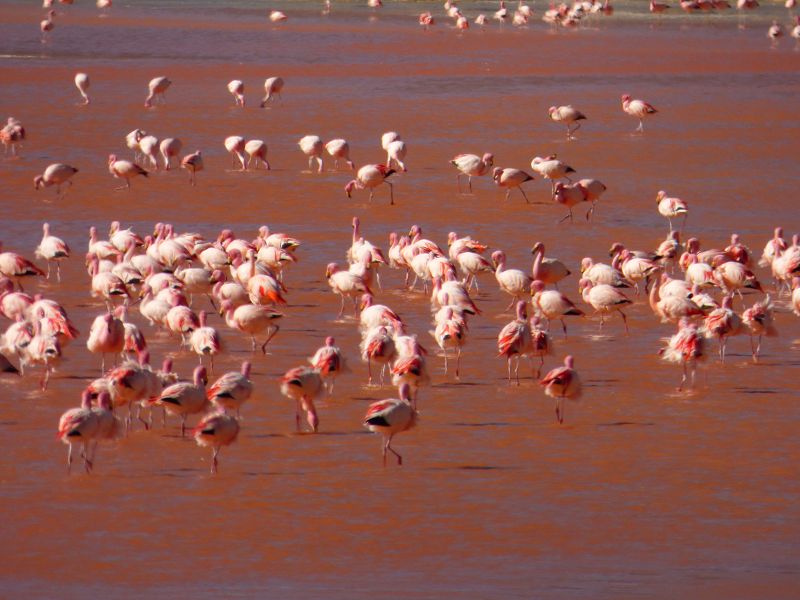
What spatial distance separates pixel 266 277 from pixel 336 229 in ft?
17.0

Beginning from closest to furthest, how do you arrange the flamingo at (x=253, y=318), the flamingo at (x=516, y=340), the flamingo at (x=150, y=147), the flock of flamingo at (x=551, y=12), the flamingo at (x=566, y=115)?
the flamingo at (x=516, y=340)
the flamingo at (x=253, y=318)
the flamingo at (x=150, y=147)
the flamingo at (x=566, y=115)
the flock of flamingo at (x=551, y=12)

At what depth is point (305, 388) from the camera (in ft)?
39.2

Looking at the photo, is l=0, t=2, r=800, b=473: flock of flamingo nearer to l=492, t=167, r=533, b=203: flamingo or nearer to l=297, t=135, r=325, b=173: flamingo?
l=492, t=167, r=533, b=203: flamingo

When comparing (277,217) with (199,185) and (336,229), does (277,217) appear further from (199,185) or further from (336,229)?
(199,185)

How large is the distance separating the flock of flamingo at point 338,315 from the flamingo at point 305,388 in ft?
0.03

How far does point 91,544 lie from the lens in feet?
32.8

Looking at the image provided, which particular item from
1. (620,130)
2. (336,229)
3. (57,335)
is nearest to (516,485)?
(57,335)

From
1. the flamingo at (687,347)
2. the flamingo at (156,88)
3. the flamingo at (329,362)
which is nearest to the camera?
the flamingo at (329,362)

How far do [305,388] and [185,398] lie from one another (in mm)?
882

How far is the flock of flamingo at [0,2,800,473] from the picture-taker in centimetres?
1171

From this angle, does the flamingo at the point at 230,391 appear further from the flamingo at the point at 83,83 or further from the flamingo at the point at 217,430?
the flamingo at the point at 83,83

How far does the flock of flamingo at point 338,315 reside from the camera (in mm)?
11711

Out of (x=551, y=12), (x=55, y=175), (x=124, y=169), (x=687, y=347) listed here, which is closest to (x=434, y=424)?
(x=687, y=347)

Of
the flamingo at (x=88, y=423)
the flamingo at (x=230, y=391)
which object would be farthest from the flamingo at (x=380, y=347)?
the flamingo at (x=88, y=423)
